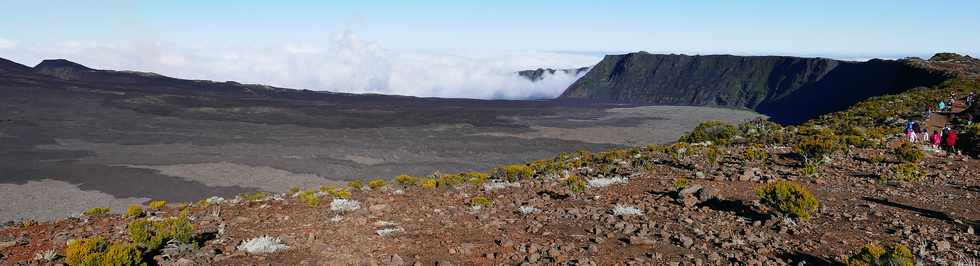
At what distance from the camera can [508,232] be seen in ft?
25.8

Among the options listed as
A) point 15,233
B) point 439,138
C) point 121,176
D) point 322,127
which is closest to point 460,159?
point 439,138

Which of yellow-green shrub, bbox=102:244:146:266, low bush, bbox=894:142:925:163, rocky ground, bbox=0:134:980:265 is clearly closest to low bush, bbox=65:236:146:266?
yellow-green shrub, bbox=102:244:146:266

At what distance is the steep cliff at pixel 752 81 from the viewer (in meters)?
62.3

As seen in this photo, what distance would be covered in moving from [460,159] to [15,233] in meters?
27.4

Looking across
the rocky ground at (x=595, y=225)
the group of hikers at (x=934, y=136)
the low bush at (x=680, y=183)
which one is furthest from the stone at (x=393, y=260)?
the group of hikers at (x=934, y=136)

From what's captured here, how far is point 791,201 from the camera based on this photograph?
7.75 meters

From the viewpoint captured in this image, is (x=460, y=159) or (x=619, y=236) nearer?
(x=619, y=236)

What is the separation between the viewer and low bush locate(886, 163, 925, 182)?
34.3 feet

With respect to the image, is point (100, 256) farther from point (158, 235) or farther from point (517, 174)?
point (517, 174)

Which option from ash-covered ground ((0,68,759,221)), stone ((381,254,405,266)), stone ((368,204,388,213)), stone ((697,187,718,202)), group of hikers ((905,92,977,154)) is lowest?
ash-covered ground ((0,68,759,221))

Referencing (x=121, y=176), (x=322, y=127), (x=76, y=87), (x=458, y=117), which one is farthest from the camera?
(x=76, y=87)

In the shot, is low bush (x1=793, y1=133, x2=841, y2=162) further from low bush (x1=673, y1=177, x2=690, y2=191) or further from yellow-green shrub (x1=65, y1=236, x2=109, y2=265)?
yellow-green shrub (x1=65, y1=236, x2=109, y2=265)

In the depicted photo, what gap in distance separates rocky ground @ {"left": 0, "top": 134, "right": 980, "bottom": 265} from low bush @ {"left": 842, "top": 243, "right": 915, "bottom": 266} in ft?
1.31

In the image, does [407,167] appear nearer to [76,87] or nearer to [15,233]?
[15,233]
